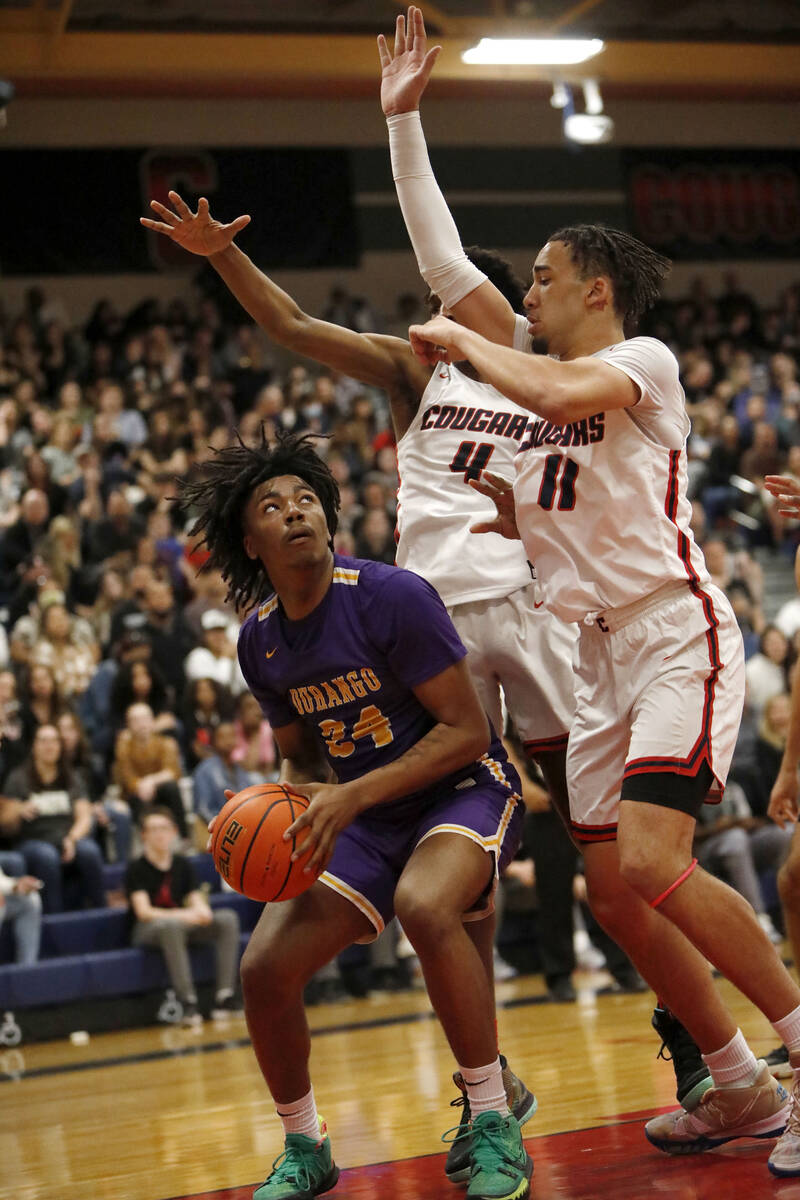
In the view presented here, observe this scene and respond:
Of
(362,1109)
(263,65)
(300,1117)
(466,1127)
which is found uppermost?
(263,65)

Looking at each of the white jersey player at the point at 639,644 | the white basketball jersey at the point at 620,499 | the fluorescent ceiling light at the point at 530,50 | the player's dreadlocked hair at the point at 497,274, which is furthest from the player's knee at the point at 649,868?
the fluorescent ceiling light at the point at 530,50

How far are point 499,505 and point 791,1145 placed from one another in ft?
5.76

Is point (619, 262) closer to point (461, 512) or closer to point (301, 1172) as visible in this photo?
point (461, 512)

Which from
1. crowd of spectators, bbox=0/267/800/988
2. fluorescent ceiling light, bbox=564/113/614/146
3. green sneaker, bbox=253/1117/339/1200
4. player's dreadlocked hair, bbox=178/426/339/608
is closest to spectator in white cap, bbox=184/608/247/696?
crowd of spectators, bbox=0/267/800/988

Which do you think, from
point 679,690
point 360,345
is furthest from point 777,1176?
point 360,345

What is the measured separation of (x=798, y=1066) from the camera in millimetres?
3438

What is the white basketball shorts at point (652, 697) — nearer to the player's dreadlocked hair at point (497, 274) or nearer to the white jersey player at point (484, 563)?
the white jersey player at point (484, 563)

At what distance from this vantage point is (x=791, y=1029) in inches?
138

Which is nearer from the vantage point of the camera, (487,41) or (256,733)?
(256,733)

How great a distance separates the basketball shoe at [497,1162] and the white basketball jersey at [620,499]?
125 cm

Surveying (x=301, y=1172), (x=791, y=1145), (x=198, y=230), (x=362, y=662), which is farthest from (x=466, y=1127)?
(x=198, y=230)

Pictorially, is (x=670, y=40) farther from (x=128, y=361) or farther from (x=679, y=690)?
(x=679, y=690)

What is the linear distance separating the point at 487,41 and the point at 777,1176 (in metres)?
12.8

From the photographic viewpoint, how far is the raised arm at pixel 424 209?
4125mm
